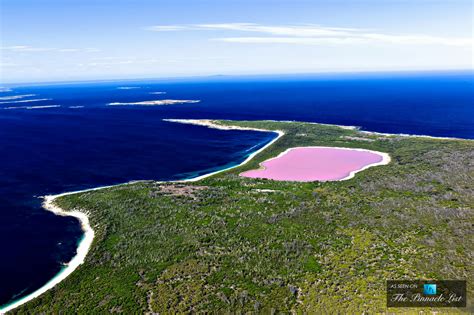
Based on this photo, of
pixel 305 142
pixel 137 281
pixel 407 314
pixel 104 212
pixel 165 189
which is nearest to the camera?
pixel 407 314

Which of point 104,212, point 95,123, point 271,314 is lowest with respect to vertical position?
point 271,314

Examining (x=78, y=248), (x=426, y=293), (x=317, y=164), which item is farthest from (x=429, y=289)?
(x=317, y=164)

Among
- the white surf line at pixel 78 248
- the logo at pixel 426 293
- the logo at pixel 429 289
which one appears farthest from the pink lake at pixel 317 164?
the logo at pixel 429 289

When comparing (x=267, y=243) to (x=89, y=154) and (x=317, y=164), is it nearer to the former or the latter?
(x=317, y=164)

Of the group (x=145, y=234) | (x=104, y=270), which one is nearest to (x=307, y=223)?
(x=145, y=234)

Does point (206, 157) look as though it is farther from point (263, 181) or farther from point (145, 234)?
point (145, 234)

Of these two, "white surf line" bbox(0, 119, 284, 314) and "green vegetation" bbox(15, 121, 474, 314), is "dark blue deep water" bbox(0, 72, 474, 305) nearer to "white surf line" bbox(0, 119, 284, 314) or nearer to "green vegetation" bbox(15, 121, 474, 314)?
"white surf line" bbox(0, 119, 284, 314)
